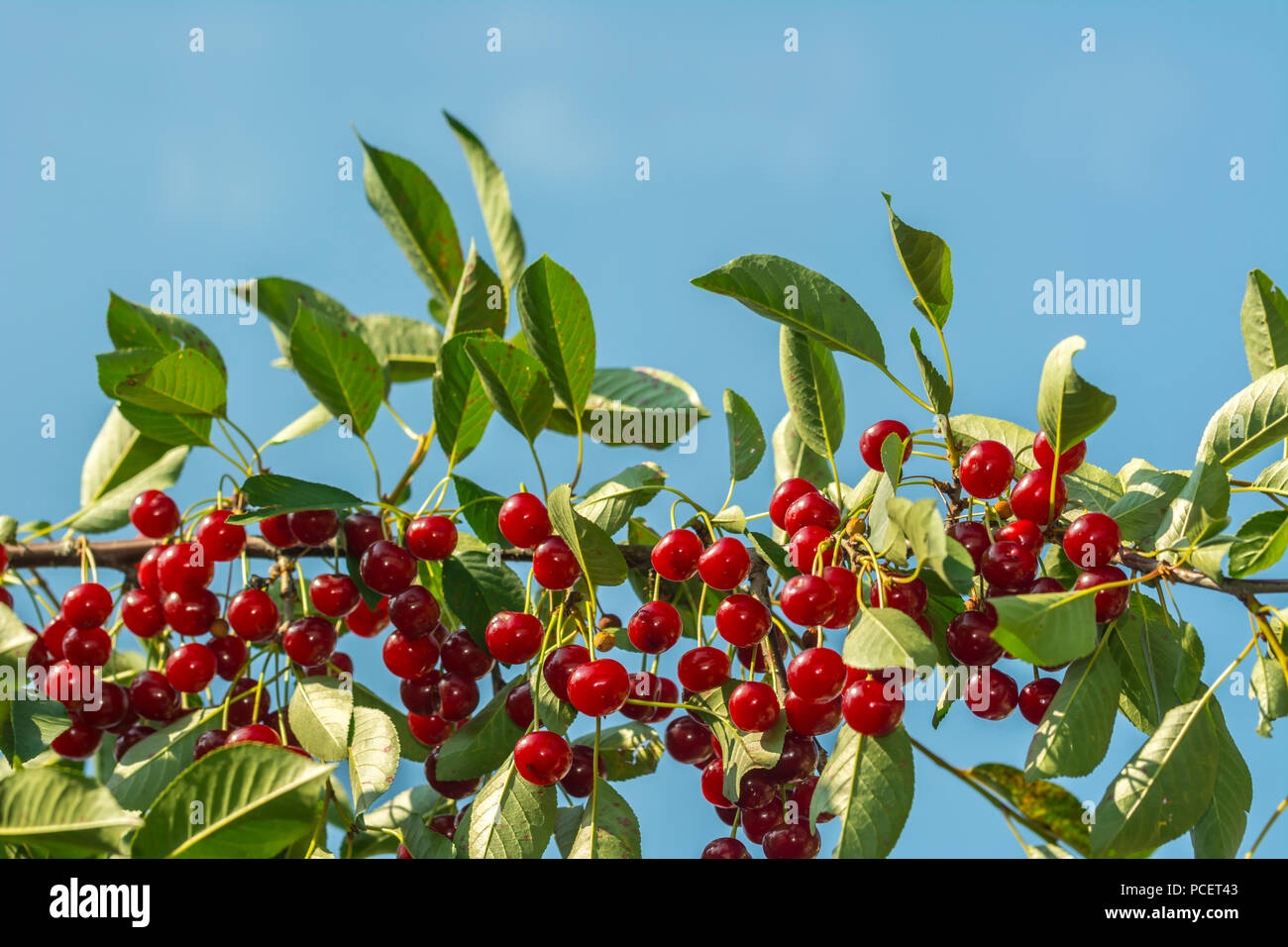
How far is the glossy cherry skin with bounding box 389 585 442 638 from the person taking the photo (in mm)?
1326

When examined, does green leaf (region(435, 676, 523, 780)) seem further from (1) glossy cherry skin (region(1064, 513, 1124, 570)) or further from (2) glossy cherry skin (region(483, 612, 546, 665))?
(1) glossy cherry skin (region(1064, 513, 1124, 570))

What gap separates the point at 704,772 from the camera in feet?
4.09

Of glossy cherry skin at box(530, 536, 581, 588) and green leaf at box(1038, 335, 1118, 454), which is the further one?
glossy cherry skin at box(530, 536, 581, 588)

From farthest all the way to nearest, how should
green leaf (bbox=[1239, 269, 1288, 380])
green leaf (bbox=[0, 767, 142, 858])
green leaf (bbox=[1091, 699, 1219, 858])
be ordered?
green leaf (bbox=[1239, 269, 1288, 380]) → green leaf (bbox=[1091, 699, 1219, 858]) → green leaf (bbox=[0, 767, 142, 858])

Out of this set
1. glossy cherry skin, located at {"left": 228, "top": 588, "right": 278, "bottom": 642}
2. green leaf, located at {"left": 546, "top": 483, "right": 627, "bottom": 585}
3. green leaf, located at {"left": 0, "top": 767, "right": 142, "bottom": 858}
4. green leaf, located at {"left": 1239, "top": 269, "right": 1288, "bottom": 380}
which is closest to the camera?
green leaf, located at {"left": 0, "top": 767, "right": 142, "bottom": 858}

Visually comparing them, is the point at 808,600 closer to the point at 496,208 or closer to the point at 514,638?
the point at 514,638

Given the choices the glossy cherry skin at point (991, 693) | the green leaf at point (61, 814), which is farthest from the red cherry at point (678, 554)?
the green leaf at point (61, 814)

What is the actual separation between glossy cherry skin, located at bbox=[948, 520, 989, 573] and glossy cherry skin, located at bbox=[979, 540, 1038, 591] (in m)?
0.03

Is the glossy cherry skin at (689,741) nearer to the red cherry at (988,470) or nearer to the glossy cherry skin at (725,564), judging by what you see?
the glossy cherry skin at (725,564)

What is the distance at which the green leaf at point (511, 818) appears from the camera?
1.13 meters

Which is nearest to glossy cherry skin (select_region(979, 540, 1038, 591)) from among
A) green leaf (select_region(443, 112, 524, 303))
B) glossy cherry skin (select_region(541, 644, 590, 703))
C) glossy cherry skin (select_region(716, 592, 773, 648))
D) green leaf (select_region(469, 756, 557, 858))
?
glossy cherry skin (select_region(716, 592, 773, 648))
